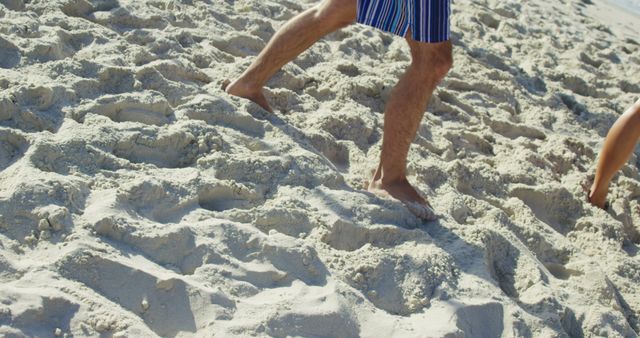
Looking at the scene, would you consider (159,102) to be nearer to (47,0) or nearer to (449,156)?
(47,0)

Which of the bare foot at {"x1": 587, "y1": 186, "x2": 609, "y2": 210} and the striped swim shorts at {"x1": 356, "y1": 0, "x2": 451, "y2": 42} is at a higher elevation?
the striped swim shorts at {"x1": 356, "y1": 0, "x2": 451, "y2": 42}

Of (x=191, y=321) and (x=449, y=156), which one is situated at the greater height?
(x=191, y=321)

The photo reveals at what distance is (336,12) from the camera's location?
124 inches

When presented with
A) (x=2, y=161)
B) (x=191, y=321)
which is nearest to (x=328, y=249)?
(x=191, y=321)

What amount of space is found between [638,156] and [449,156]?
1307 mm

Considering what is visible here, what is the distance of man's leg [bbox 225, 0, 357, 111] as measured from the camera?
316 cm

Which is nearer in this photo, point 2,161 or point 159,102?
point 2,161

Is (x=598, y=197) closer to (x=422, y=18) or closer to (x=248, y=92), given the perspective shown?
(x=422, y=18)

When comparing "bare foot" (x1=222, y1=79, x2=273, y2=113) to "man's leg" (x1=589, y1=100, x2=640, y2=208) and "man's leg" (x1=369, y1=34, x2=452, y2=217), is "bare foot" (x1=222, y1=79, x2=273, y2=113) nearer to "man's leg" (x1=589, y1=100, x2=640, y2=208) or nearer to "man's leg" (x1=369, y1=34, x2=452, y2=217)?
"man's leg" (x1=369, y1=34, x2=452, y2=217)

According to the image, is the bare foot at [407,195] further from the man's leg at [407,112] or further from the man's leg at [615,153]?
the man's leg at [615,153]

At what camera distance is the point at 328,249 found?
2594 mm

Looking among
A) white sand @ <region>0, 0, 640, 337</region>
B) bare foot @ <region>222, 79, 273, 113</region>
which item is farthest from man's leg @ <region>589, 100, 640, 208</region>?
bare foot @ <region>222, 79, 273, 113</region>

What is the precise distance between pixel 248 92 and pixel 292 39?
11.1 inches

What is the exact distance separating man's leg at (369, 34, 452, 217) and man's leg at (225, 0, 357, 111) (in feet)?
1.15
